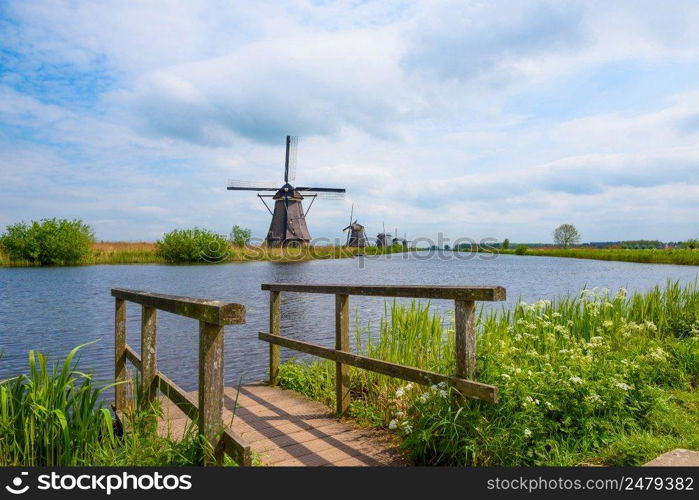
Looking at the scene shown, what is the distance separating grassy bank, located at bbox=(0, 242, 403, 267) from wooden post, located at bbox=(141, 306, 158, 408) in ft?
147

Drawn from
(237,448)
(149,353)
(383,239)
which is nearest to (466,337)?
(237,448)

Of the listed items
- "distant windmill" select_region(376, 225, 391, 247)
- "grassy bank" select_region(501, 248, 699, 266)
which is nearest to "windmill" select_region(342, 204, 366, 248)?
"distant windmill" select_region(376, 225, 391, 247)

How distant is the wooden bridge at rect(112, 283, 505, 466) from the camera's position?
2871 millimetres

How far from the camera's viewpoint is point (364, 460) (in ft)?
12.7

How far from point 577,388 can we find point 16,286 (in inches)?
1080

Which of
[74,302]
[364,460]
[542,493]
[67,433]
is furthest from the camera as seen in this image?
[74,302]

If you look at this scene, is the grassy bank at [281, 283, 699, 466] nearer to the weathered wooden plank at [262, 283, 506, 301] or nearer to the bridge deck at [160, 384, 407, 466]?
the bridge deck at [160, 384, 407, 466]

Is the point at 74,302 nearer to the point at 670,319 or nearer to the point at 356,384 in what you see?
the point at 356,384

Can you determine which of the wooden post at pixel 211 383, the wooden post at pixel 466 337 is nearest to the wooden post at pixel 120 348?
the wooden post at pixel 211 383

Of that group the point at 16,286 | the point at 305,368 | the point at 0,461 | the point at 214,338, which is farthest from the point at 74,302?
the point at 214,338

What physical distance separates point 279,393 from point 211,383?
3310mm

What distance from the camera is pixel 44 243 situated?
138 ft

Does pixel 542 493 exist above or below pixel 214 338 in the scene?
below

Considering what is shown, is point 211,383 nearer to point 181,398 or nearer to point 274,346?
point 181,398
